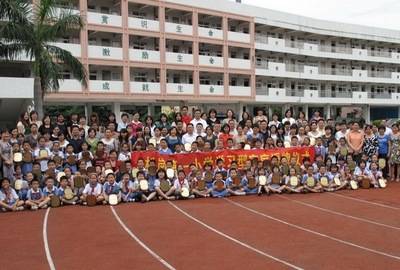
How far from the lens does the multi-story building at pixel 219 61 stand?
3075 cm

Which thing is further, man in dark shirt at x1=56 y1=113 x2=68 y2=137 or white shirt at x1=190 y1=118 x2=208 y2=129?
white shirt at x1=190 y1=118 x2=208 y2=129

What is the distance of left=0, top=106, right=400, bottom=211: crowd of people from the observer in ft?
34.6

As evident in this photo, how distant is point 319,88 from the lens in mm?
45625

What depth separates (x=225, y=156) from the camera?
12.2 m

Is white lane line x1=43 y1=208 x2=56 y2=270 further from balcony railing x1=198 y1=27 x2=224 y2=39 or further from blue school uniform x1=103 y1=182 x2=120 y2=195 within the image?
balcony railing x1=198 y1=27 x2=224 y2=39

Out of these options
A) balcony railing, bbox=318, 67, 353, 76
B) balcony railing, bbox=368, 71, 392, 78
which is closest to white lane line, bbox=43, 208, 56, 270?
balcony railing, bbox=318, 67, 353, 76

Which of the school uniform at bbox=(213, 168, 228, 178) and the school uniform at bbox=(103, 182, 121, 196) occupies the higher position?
the school uniform at bbox=(213, 168, 228, 178)

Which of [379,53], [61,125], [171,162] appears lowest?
[171,162]

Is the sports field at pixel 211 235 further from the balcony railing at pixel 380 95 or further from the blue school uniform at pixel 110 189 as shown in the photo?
the balcony railing at pixel 380 95

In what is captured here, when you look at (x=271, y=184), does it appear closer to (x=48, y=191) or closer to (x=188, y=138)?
(x=188, y=138)

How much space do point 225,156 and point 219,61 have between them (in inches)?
996

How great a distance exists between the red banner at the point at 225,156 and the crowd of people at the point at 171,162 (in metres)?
0.12

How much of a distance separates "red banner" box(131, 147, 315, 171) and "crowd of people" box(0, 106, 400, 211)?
12cm

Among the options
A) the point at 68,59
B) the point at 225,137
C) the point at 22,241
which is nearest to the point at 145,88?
the point at 68,59
